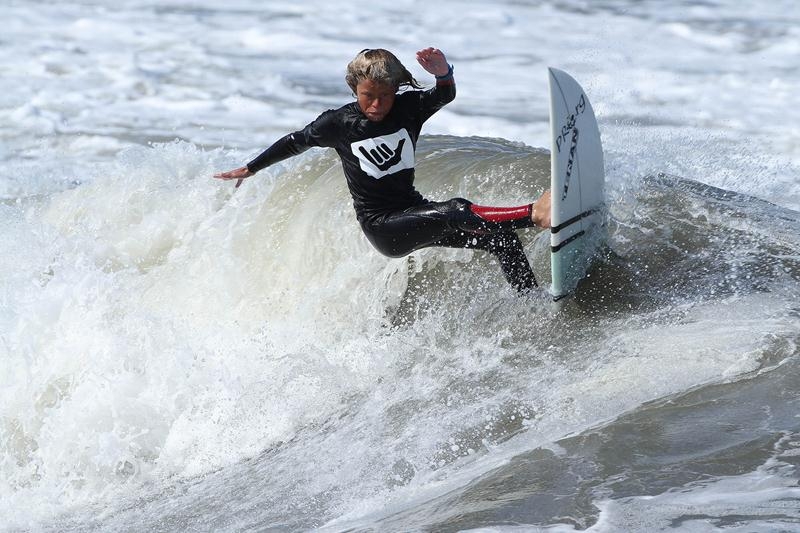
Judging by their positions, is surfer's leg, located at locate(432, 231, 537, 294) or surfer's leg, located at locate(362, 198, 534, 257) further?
surfer's leg, located at locate(432, 231, 537, 294)

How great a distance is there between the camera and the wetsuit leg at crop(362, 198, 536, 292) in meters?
4.50

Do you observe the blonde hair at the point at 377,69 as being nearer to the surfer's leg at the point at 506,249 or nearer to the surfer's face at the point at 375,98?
the surfer's face at the point at 375,98

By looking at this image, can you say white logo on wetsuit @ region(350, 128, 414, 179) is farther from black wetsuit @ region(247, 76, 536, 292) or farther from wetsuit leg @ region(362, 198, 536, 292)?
wetsuit leg @ region(362, 198, 536, 292)

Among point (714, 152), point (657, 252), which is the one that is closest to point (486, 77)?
point (714, 152)

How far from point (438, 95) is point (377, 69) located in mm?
353

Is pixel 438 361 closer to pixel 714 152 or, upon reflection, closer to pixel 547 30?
pixel 714 152

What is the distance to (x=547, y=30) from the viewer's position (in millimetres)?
16234

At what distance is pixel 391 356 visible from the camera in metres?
5.14

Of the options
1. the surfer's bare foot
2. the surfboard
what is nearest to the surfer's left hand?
the surfboard

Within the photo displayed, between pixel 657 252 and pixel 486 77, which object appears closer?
pixel 657 252

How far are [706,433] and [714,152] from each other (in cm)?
560

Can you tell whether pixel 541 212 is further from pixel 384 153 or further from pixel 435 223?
pixel 384 153

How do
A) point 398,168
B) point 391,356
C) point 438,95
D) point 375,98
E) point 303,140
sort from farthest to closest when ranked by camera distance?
point 391,356, point 303,140, point 398,168, point 438,95, point 375,98

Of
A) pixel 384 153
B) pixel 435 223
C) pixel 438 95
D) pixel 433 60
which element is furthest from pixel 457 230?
pixel 433 60
